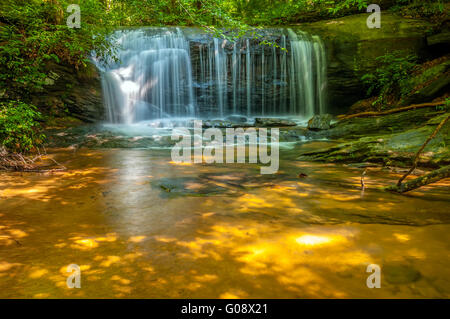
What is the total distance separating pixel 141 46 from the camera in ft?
38.4

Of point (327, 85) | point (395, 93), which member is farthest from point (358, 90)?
point (395, 93)

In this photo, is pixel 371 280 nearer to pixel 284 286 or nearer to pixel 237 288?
pixel 284 286

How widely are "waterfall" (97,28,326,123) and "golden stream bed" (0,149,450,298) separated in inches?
321

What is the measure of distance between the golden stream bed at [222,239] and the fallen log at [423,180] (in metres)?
0.11

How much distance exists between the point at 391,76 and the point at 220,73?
251 inches

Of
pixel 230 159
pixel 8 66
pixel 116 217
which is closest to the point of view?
pixel 116 217

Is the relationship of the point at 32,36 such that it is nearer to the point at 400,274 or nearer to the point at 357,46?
the point at 400,274

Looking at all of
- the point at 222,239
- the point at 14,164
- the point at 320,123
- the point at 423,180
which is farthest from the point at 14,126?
the point at 320,123

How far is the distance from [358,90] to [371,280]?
12.0m

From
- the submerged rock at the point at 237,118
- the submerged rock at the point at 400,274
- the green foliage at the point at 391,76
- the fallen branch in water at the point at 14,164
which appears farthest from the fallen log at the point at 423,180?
the submerged rock at the point at 237,118

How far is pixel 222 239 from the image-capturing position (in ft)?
7.47

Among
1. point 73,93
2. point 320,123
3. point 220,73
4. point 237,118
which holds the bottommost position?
point 320,123

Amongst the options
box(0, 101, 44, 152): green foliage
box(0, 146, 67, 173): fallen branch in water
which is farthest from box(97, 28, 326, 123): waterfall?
box(0, 146, 67, 173): fallen branch in water

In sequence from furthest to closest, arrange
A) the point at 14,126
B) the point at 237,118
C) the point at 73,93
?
the point at 237,118 < the point at 73,93 < the point at 14,126
